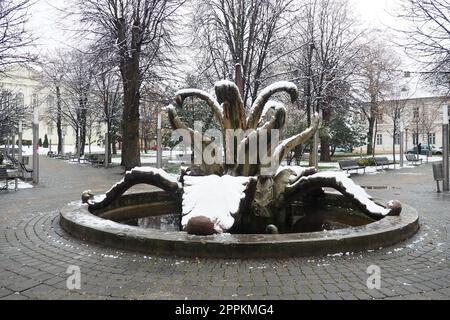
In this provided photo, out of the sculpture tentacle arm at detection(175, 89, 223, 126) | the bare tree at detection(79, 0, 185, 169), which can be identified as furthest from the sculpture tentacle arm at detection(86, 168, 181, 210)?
the bare tree at detection(79, 0, 185, 169)

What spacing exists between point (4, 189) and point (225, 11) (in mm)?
12286

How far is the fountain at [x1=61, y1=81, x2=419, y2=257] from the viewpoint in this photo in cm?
520

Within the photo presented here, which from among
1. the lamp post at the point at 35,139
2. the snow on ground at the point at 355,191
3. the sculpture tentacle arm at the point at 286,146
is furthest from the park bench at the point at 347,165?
the snow on ground at the point at 355,191

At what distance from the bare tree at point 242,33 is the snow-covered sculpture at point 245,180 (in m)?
11.2

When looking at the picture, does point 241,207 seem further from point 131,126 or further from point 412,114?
point 412,114

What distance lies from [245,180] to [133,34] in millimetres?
16185

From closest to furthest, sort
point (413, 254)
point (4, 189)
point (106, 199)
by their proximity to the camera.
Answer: point (413, 254), point (106, 199), point (4, 189)

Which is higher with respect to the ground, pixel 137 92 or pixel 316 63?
pixel 316 63

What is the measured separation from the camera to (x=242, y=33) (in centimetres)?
1969

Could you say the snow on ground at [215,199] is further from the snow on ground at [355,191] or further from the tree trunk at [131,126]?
the tree trunk at [131,126]

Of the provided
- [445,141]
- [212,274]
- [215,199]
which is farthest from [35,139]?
[445,141]
